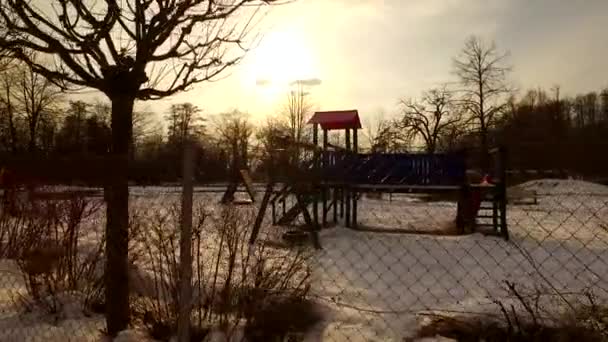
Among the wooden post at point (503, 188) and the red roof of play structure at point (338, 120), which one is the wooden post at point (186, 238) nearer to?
the wooden post at point (503, 188)

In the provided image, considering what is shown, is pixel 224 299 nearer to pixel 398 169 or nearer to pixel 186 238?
pixel 186 238

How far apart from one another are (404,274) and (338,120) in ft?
33.5

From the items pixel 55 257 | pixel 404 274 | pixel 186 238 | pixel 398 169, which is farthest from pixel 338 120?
pixel 186 238

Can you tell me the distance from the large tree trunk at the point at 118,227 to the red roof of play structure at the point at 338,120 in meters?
14.2

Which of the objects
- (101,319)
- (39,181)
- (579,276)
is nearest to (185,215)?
(39,181)

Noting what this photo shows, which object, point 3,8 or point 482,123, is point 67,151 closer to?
point 3,8

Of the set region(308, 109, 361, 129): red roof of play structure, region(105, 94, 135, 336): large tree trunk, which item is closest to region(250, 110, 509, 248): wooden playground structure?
region(308, 109, 361, 129): red roof of play structure

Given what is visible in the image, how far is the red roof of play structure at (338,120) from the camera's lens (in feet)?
57.6

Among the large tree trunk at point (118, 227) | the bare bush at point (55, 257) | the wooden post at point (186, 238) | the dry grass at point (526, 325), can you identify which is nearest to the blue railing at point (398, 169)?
the bare bush at point (55, 257)

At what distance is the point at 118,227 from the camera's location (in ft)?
10.7

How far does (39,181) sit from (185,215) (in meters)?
1.48

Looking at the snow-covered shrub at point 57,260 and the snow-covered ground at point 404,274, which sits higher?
the snow-covered shrub at point 57,260

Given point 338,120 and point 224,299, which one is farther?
point 338,120

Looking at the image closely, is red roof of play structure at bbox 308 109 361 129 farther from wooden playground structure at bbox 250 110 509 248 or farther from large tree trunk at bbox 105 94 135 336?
large tree trunk at bbox 105 94 135 336
